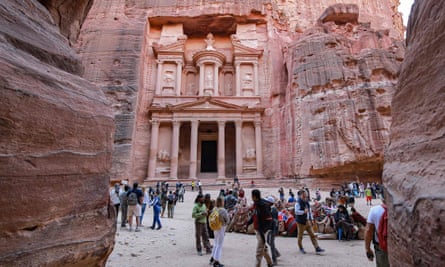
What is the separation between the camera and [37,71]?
1990 millimetres

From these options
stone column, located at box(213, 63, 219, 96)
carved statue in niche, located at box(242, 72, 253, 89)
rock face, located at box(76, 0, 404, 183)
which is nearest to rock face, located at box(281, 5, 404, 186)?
rock face, located at box(76, 0, 404, 183)

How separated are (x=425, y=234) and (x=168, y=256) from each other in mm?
4634

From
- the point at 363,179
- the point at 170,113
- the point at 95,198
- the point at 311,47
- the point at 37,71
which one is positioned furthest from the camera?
the point at 170,113

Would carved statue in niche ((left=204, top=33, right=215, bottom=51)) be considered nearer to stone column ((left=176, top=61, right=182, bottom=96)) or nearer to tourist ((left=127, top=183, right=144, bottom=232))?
stone column ((left=176, top=61, right=182, bottom=96))

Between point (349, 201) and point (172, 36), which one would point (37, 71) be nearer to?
point (349, 201)

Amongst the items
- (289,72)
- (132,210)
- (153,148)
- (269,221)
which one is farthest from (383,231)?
(153,148)

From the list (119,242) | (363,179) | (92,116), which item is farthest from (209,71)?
(92,116)

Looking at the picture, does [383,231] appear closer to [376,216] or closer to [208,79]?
[376,216]

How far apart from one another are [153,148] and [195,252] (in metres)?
17.3

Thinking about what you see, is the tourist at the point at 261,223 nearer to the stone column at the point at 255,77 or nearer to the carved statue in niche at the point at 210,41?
the stone column at the point at 255,77

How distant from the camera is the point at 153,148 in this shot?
71.3ft

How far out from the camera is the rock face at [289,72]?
16391mm

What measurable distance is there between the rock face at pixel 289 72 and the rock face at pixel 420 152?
15.2 m

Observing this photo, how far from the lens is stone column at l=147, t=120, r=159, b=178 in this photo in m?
21.1
